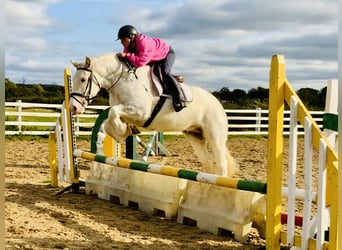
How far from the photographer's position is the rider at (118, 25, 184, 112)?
4664 millimetres

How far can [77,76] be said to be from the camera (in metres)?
4.71

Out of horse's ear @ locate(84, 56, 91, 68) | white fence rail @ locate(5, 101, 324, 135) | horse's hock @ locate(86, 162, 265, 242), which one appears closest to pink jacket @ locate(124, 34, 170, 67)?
horse's ear @ locate(84, 56, 91, 68)

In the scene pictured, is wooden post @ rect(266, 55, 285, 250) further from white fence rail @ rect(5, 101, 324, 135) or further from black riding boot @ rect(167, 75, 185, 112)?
white fence rail @ rect(5, 101, 324, 135)

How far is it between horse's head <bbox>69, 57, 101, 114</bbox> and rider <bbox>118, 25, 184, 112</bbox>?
1.25 ft

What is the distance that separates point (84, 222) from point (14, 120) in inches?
488

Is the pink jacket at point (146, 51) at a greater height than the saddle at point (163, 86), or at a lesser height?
greater

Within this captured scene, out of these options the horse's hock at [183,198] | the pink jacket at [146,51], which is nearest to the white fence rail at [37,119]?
the horse's hock at [183,198]

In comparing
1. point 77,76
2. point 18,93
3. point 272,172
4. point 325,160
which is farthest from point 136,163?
point 18,93

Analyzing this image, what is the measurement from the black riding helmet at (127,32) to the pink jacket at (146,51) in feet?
0.19

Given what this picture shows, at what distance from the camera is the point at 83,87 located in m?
4.70

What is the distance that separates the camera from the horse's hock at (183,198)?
371 cm

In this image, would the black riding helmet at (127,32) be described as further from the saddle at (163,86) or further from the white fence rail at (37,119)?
the white fence rail at (37,119)

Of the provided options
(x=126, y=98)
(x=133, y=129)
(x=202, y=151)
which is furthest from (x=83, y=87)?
(x=202, y=151)

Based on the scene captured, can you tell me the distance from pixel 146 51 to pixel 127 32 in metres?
0.26
